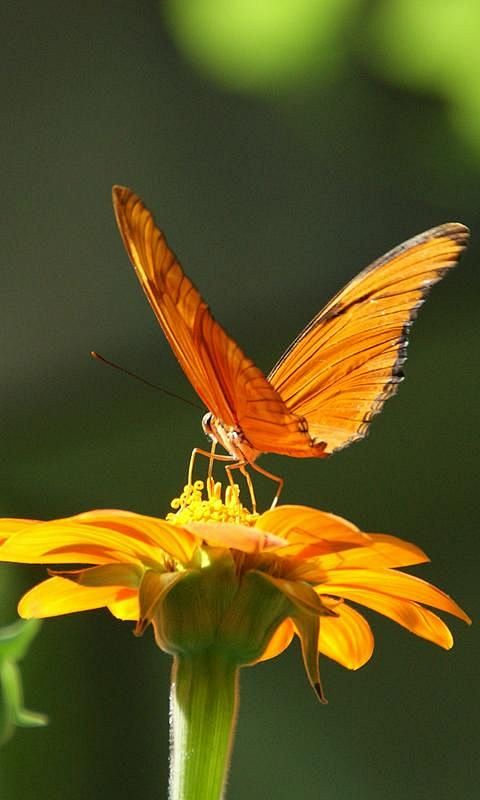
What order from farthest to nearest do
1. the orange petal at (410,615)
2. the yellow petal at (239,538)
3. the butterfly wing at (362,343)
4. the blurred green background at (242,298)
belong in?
1. the blurred green background at (242,298)
2. the butterfly wing at (362,343)
3. the orange petal at (410,615)
4. the yellow petal at (239,538)

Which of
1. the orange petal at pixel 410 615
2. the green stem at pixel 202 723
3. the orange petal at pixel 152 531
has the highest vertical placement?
the orange petal at pixel 152 531

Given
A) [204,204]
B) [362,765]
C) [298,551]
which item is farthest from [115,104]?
[298,551]

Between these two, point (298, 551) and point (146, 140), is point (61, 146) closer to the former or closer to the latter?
point (146, 140)

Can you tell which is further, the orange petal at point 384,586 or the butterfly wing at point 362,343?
the butterfly wing at point 362,343

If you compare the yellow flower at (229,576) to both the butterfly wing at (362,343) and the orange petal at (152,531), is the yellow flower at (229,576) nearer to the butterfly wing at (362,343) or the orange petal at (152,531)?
the orange petal at (152,531)

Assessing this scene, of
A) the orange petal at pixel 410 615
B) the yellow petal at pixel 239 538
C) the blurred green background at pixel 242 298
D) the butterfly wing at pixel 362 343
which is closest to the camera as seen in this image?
the yellow petal at pixel 239 538

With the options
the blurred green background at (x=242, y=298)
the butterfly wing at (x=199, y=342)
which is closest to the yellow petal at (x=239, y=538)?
the butterfly wing at (x=199, y=342)

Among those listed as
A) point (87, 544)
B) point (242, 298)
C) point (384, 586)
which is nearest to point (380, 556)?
point (384, 586)

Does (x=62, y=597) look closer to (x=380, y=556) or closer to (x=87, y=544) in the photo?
(x=87, y=544)
